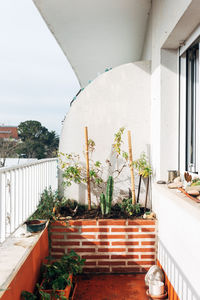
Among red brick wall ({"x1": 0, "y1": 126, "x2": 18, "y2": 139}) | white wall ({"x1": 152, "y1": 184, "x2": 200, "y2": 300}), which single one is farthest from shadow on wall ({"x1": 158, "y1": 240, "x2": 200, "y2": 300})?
red brick wall ({"x1": 0, "y1": 126, "x2": 18, "y2": 139})

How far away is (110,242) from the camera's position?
10.3 ft

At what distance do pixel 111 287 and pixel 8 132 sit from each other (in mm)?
28387

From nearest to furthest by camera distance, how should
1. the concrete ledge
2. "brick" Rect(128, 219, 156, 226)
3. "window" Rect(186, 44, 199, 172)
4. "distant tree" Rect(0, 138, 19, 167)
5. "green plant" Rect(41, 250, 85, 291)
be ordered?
the concrete ledge → "green plant" Rect(41, 250, 85, 291) → "window" Rect(186, 44, 199, 172) → "brick" Rect(128, 219, 156, 226) → "distant tree" Rect(0, 138, 19, 167)

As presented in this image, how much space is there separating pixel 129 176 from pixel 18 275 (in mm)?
2052

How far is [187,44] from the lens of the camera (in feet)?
8.68

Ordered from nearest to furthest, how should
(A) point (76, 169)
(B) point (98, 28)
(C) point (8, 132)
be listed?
(A) point (76, 169), (B) point (98, 28), (C) point (8, 132)

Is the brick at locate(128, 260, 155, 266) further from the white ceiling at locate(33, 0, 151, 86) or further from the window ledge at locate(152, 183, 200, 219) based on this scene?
the white ceiling at locate(33, 0, 151, 86)

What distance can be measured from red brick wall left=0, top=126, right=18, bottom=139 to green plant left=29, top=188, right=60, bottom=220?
26575 mm

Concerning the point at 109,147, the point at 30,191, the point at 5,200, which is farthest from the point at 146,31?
the point at 5,200

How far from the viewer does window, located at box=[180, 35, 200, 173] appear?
2.50 m

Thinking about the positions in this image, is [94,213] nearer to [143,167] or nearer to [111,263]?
[111,263]

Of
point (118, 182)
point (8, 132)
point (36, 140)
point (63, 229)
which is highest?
point (8, 132)

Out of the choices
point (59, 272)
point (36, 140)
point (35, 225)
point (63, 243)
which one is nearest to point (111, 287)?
point (59, 272)

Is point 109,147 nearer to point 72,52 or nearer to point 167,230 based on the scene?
point 167,230
